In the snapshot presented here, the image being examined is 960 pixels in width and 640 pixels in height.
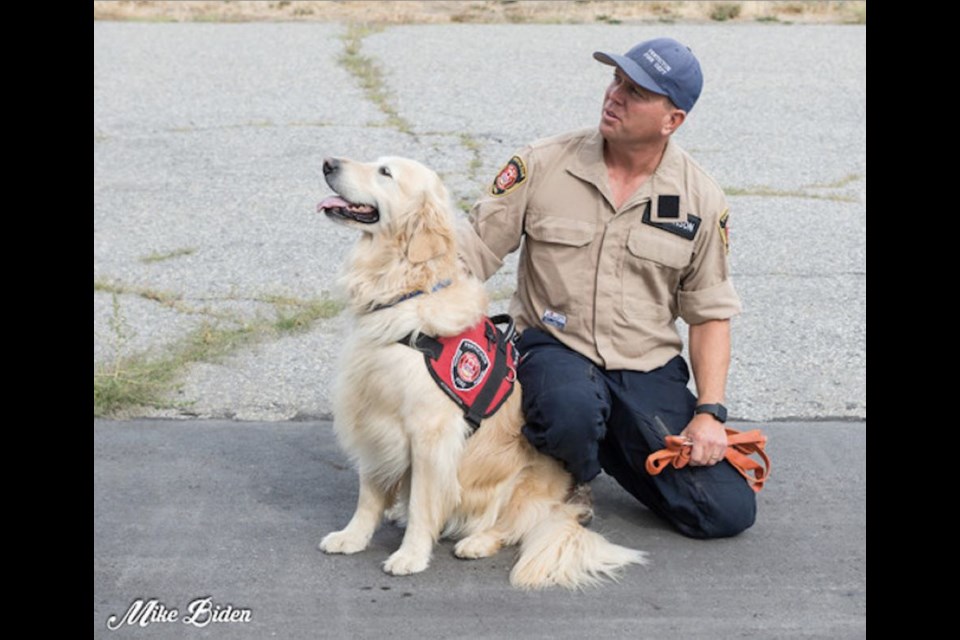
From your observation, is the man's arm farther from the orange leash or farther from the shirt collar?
the shirt collar

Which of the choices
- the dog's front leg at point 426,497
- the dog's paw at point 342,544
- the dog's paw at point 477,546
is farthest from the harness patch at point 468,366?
the dog's paw at point 342,544

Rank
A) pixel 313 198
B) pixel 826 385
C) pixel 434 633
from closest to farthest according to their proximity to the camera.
Result: 1. pixel 434 633
2. pixel 826 385
3. pixel 313 198

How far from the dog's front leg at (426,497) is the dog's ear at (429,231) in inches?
24.5

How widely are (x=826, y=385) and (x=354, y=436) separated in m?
2.61

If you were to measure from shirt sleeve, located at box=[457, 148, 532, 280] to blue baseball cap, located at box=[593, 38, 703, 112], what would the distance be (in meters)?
0.51

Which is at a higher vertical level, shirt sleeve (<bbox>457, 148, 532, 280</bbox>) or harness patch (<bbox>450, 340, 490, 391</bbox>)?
shirt sleeve (<bbox>457, 148, 532, 280</bbox>)

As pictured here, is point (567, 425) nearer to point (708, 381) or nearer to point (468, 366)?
point (468, 366)

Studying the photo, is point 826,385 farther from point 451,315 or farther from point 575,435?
point 451,315

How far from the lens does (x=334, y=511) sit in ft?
14.7

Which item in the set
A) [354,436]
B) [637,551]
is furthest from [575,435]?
[354,436]

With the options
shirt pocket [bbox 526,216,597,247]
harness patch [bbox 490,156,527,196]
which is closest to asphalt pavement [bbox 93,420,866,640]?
shirt pocket [bbox 526,216,597,247]

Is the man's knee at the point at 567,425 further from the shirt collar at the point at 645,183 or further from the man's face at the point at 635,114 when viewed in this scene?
the man's face at the point at 635,114

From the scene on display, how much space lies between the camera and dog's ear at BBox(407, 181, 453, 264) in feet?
13.2
